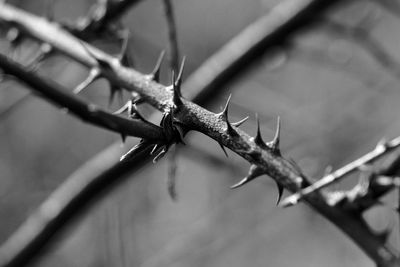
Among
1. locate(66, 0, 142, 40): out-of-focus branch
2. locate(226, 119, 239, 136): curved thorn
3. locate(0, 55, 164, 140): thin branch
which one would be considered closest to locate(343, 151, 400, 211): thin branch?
locate(226, 119, 239, 136): curved thorn

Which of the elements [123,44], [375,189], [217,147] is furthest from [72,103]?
[217,147]

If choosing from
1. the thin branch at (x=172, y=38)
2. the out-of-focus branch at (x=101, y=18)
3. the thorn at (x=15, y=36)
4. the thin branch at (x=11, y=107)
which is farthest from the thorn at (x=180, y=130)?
the thin branch at (x=11, y=107)

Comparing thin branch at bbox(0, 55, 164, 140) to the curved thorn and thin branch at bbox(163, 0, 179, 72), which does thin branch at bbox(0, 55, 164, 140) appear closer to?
the curved thorn

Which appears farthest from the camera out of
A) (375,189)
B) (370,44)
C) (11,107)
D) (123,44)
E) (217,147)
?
(217,147)

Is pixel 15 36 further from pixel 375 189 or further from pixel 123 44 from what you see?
pixel 375 189

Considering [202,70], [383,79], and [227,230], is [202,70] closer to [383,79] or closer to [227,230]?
[227,230]

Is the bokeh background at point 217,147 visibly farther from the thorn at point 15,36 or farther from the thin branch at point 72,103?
the thin branch at point 72,103
